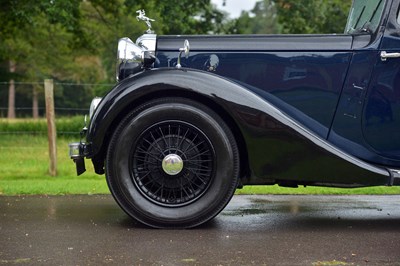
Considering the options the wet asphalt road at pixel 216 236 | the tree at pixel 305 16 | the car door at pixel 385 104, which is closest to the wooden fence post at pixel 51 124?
the wet asphalt road at pixel 216 236

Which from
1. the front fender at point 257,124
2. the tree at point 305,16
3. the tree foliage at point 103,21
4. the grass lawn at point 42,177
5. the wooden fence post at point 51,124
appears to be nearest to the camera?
the front fender at point 257,124

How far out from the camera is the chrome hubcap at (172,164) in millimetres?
5527

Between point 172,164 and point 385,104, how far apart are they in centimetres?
173

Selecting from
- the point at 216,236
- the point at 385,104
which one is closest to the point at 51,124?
the point at 216,236

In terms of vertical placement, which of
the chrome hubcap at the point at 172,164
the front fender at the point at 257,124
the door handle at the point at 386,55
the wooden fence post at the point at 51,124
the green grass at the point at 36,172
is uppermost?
the door handle at the point at 386,55

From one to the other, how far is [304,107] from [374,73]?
602 mm

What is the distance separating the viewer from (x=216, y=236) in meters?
5.12

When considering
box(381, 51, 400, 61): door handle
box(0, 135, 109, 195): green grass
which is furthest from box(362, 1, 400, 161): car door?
box(0, 135, 109, 195): green grass

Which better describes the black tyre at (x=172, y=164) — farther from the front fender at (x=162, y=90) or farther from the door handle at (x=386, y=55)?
the door handle at (x=386, y=55)

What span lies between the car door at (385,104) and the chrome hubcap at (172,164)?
1.48 meters

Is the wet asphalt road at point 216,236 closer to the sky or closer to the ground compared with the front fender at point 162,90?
closer to the ground

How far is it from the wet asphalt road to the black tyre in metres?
0.16

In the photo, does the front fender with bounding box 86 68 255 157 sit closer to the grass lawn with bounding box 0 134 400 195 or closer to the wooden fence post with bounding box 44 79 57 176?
the grass lawn with bounding box 0 134 400 195

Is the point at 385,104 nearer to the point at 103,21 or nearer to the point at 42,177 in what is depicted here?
the point at 42,177
